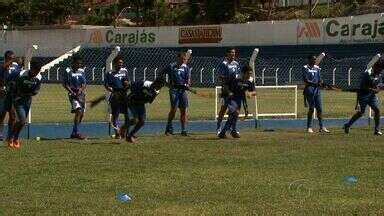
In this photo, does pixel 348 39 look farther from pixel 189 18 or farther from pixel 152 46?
pixel 189 18

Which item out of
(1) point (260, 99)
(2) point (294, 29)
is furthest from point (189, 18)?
(1) point (260, 99)

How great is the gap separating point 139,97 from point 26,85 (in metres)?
2.11

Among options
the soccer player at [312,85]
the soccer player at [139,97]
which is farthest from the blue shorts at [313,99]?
the soccer player at [139,97]

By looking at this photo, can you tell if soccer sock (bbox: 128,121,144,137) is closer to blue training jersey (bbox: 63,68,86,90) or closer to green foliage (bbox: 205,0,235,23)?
blue training jersey (bbox: 63,68,86,90)

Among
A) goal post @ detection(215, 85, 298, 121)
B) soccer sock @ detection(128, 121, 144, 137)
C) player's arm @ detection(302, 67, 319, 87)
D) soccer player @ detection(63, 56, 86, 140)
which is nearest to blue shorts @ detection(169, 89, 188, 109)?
soccer player @ detection(63, 56, 86, 140)

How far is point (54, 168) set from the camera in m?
12.6

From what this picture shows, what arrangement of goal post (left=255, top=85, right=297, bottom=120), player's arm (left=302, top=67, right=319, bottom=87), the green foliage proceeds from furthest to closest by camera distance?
1. the green foliage
2. goal post (left=255, top=85, right=297, bottom=120)
3. player's arm (left=302, top=67, right=319, bottom=87)

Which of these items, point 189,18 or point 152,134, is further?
point 189,18

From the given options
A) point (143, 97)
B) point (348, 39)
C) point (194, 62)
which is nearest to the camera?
point (143, 97)

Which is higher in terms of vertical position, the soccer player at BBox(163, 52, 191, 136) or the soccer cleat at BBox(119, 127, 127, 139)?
the soccer player at BBox(163, 52, 191, 136)

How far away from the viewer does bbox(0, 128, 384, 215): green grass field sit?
9.17 m

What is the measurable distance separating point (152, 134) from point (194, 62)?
25.6 metres

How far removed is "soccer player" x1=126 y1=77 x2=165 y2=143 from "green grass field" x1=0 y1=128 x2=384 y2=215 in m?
0.43

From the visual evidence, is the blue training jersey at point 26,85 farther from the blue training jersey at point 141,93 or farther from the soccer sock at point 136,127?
the soccer sock at point 136,127
